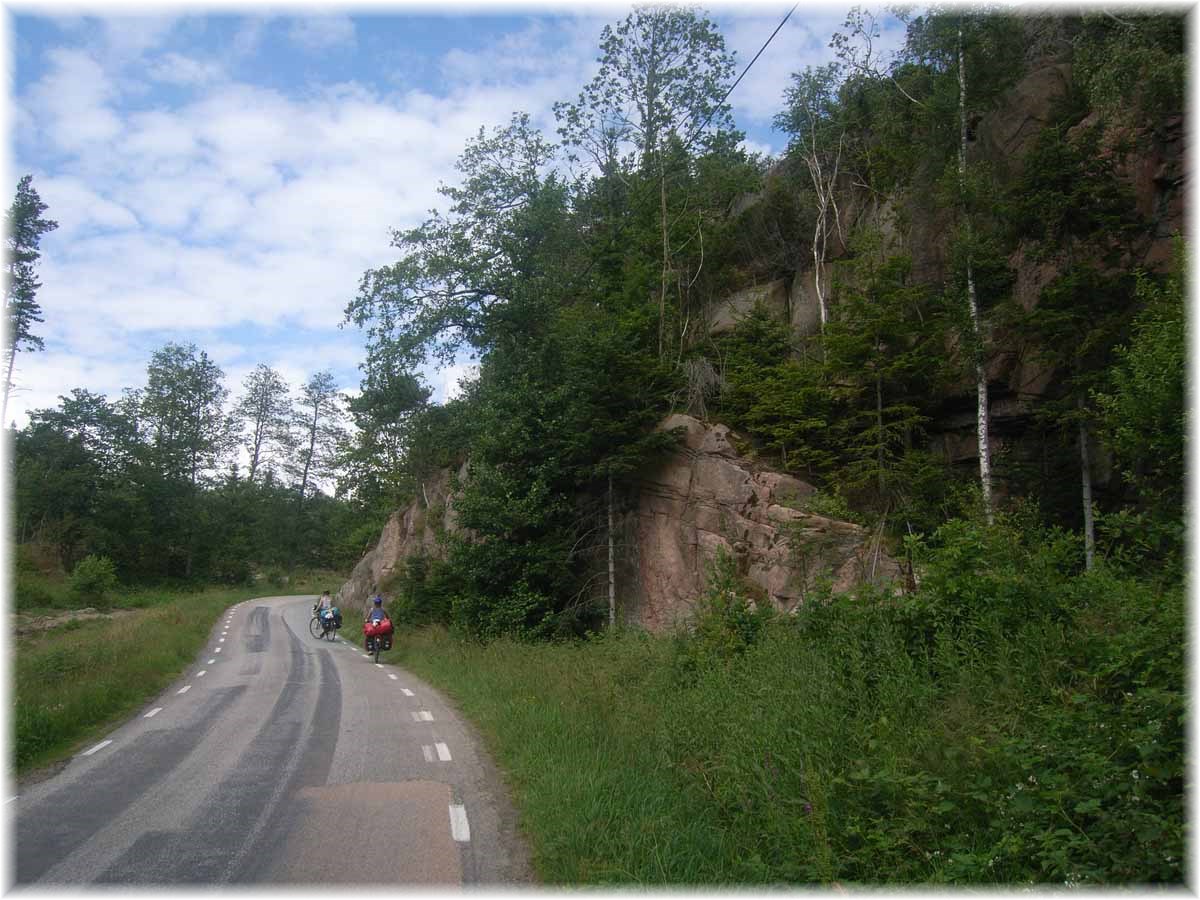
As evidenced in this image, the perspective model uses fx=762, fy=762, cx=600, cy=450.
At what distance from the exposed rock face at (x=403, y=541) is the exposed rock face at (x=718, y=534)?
892 cm

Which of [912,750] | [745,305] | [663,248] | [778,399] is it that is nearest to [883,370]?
[778,399]

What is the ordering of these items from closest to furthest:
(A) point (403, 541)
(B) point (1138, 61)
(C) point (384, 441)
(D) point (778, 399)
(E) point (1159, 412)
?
(E) point (1159, 412) < (B) point (1138, 61) < (D) point (778, 399) < (A) point (403, 541) < (C) point (384, 441)

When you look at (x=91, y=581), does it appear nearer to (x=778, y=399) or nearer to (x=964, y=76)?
(x=778, y=399)

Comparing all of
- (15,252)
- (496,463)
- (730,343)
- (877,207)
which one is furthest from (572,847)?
(15,252)

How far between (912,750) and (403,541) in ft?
107

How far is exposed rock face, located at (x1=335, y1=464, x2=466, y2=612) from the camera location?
30.2m

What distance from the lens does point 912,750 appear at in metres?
5.82

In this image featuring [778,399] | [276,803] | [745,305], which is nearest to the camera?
[276,803]

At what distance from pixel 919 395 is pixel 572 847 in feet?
58.5

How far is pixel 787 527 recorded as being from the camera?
1714cm

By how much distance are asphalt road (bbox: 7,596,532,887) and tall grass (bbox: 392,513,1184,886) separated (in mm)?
675

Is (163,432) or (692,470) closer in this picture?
(692,470)

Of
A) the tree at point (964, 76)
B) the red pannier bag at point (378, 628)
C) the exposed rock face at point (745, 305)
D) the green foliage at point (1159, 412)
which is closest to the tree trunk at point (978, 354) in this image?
the tree at point (964, 76)

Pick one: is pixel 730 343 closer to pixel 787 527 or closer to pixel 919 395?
pixel 919 395
